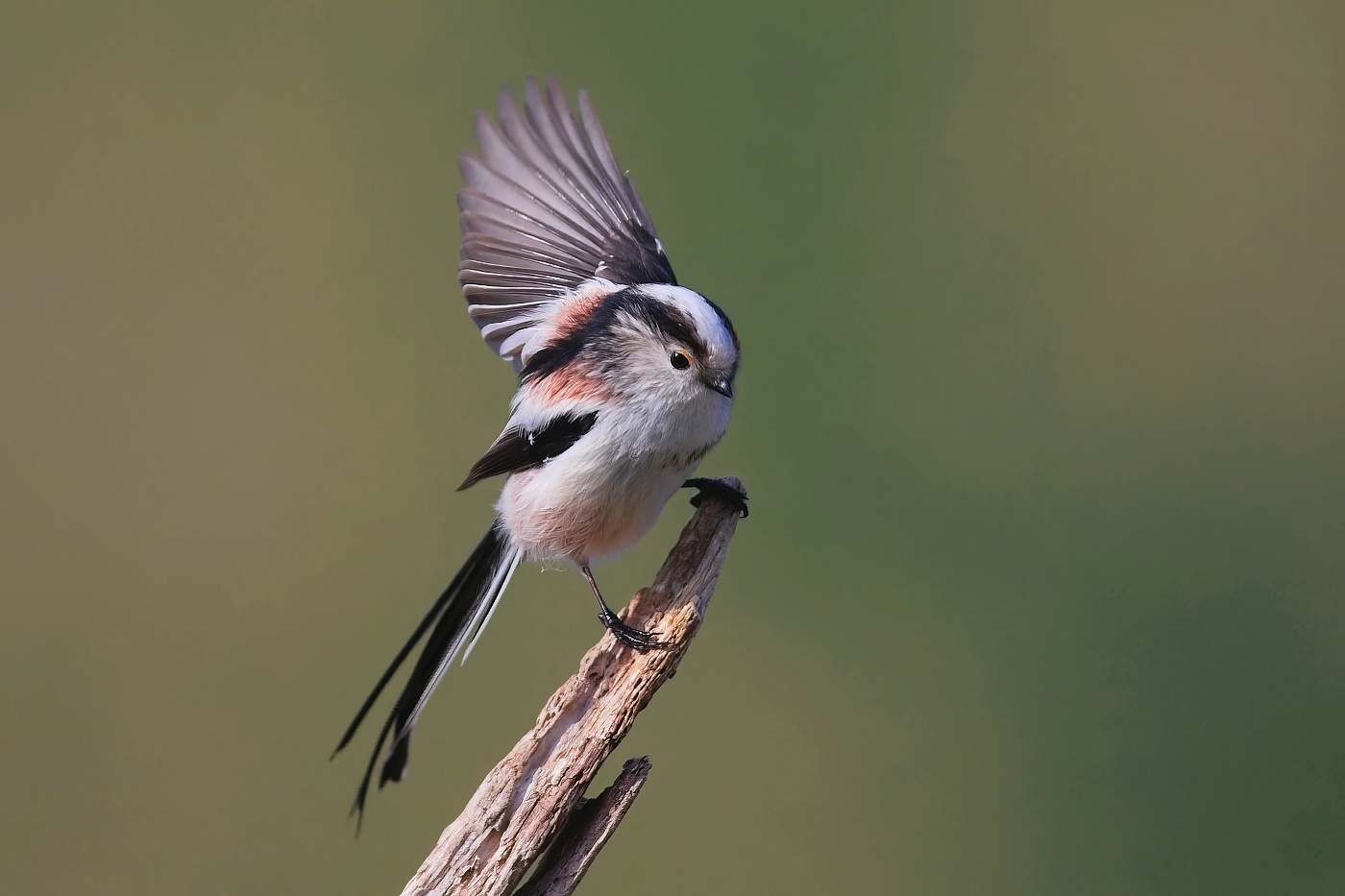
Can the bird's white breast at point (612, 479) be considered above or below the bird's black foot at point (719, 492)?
above

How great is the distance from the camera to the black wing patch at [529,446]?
1.75 metres

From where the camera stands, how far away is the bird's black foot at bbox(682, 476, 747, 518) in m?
1.82

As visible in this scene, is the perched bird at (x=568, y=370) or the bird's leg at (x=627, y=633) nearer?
the bird's leg at (x=627, y=633)

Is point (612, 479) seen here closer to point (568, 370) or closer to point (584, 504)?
point (584, 504)

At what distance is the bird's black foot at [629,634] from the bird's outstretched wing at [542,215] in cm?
69

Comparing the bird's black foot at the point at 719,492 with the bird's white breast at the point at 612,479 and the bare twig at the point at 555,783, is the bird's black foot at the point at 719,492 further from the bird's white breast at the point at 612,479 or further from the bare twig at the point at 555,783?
the bare twig at the point at 555,783

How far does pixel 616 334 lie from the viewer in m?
1.74

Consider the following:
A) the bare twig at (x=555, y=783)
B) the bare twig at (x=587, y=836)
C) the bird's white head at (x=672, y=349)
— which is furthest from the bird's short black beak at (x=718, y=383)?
the bare twig at (x=587, y=836)

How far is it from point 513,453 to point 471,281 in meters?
0.45

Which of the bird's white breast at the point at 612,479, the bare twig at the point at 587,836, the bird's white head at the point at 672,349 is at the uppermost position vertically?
the bird's white head at the point at 672,349

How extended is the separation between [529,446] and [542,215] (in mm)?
589

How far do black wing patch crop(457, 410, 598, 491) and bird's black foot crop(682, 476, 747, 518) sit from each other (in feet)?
0.72

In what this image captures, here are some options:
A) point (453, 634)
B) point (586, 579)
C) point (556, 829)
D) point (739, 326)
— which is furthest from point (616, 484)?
point (739, 326)

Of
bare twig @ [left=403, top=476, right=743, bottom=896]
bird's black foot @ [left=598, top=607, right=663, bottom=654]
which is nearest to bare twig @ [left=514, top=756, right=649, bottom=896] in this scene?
bare twig @ [left=403, top=476, right=743, bottom=896]
